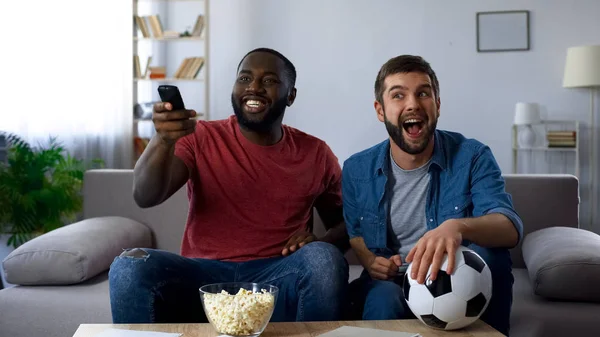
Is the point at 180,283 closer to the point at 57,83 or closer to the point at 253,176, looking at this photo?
the point at 253,176

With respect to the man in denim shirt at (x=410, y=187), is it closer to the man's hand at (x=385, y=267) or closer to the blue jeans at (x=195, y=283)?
the man's hand at (x=385, y=267)

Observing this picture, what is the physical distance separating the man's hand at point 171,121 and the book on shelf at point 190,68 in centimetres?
411

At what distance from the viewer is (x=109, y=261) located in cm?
261

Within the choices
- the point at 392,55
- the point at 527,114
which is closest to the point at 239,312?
the point at 527,114

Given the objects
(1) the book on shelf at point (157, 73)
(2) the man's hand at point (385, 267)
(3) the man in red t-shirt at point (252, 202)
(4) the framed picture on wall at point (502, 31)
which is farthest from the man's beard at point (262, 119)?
(4) the framed picture on wall at point (502, 31)

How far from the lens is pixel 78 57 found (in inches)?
208

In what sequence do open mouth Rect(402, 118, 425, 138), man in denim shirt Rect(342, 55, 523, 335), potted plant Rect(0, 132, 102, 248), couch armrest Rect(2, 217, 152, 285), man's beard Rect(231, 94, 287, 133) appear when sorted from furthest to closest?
potted plant Rect(0, 132, 102, 248), couch armrest Rect(2, 217, 152, 285), man's beard Rect(231, 94, 287, 133), open mouth Rect(402, 118, 425, 138), man in denim shirt Rect(342, 55, 523, 335)

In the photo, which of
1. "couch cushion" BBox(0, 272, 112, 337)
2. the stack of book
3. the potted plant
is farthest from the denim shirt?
the stack of book

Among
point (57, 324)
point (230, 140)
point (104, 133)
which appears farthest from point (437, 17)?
point (57, 324)

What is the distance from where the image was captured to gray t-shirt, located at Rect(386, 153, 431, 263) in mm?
2049

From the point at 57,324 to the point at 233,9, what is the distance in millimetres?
4421

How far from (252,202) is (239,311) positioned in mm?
736

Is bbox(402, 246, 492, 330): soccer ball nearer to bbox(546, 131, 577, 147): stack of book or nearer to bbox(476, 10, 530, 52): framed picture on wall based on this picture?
bbox(546, 131, 577, 147): stack of book

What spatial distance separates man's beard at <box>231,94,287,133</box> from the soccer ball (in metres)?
0.84
